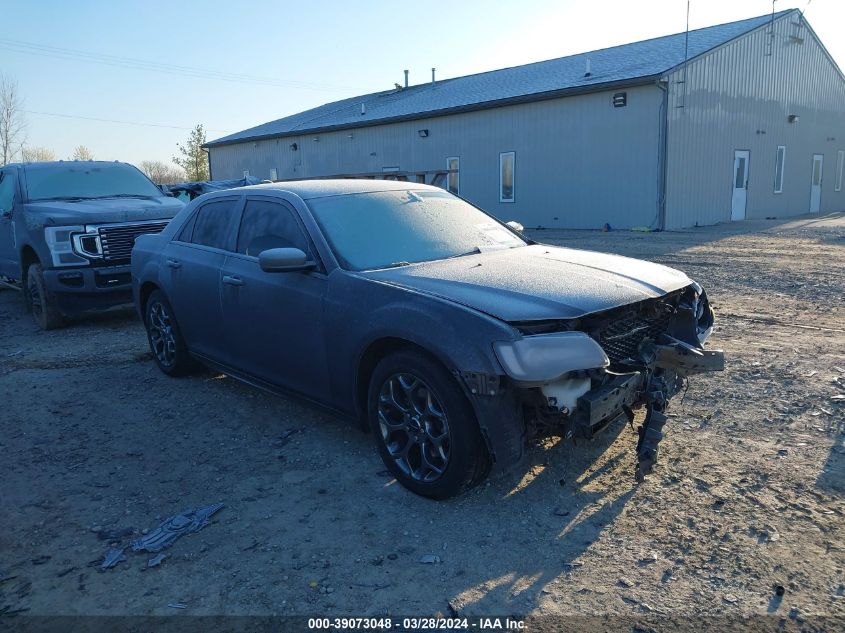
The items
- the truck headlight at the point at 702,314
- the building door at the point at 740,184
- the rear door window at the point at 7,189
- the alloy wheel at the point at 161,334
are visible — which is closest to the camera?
the truck headlight at the point at 702,314

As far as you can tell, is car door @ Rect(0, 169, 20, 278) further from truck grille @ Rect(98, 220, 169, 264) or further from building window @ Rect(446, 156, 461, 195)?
building window @ Rect(446, 156, 461, 195)

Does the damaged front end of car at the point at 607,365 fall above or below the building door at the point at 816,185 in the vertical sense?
below

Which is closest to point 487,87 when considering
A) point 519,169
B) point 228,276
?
point 519,169

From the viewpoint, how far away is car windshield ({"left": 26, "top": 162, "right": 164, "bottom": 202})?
27.9ft

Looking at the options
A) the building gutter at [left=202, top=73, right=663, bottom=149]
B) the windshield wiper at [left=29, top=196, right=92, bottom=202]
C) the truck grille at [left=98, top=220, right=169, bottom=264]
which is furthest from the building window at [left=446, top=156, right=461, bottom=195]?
the truck grille at [left=98, top=220, right=169, bottom=264]

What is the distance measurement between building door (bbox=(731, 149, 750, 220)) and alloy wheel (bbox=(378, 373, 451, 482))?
2080 centimetres

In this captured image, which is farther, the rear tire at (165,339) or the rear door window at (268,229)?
the rear tire at (165,339)

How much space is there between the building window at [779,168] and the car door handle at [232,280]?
23.9 m

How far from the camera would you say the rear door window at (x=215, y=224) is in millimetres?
4992

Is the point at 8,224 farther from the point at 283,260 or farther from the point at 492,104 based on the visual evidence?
the point at 492,104

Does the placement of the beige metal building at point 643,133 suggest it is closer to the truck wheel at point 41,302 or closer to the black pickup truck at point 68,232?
the black pickup truck at point 68,232

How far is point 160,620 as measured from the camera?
8.61 ft

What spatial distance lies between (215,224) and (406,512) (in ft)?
9.70

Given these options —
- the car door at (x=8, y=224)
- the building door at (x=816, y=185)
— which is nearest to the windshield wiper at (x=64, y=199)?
the car door at (x=8, y=224)
